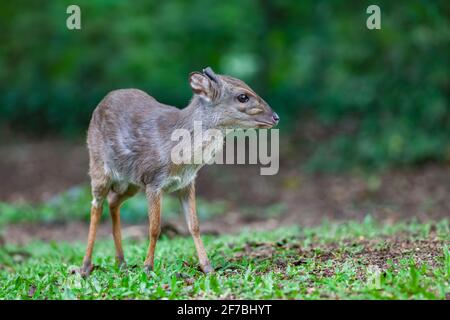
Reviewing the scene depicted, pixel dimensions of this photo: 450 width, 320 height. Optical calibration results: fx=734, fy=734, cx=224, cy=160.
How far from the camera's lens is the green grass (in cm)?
570

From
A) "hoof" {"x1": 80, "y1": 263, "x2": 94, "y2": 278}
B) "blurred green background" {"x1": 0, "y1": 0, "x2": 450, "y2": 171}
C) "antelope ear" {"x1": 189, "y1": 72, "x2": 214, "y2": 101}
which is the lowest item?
"hoof" {"x1": 80, "y1": 263, "x2": 94, "y2": 278}

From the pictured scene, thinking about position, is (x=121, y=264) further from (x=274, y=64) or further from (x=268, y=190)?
(x=274, y=64)

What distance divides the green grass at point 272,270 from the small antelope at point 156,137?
0.52 meters

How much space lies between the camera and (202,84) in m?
6.78

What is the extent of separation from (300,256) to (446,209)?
5.80 m

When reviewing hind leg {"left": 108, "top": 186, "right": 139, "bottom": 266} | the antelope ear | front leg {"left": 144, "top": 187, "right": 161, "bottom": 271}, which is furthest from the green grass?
the antelope ear

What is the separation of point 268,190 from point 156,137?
8.99m

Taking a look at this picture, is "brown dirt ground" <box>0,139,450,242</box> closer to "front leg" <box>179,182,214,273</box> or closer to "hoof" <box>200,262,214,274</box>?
"front leg" <box>179,182,214,273</box>

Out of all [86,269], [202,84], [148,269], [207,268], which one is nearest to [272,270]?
[207,268]

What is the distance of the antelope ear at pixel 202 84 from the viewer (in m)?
6.77

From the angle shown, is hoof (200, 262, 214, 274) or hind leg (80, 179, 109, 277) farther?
hind leg (80, 179, 109, 277)

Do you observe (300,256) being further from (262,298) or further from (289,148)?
(289,148)

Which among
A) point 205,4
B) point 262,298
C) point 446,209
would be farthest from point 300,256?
point 205,4

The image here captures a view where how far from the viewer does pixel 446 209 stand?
40.2 ft
